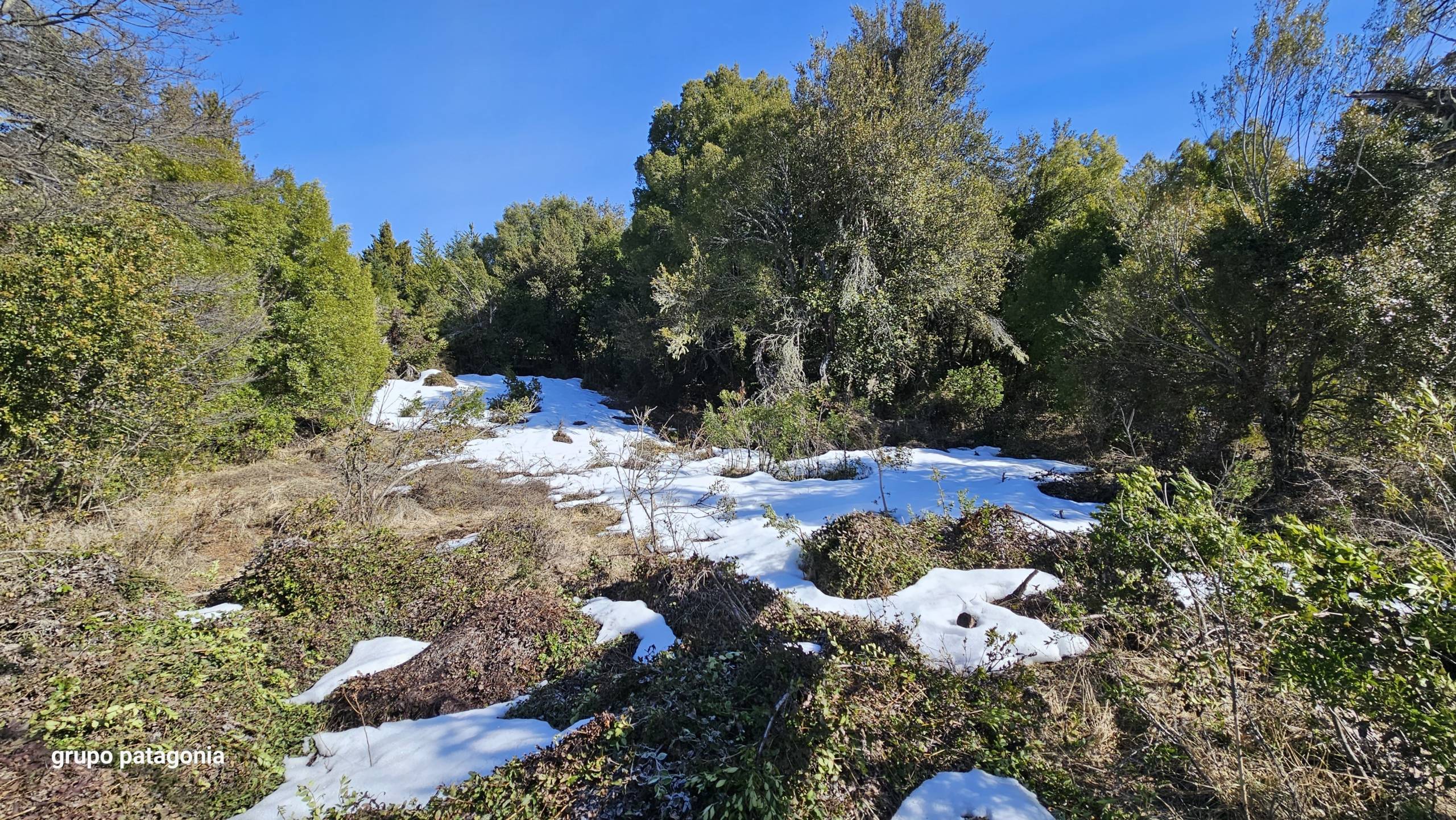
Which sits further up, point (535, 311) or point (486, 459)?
point (535, 311)

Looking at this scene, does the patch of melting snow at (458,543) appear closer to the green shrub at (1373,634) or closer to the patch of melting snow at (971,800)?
the patch of melting snow at (971,800)

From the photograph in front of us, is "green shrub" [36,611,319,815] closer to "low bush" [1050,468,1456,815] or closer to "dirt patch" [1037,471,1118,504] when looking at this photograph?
"low bush" [1050,468,1456,815]

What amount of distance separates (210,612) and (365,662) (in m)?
1.19

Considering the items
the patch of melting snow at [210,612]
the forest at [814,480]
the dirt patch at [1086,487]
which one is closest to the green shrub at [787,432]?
the forest at [814,480]

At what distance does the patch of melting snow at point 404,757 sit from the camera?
7.34ft

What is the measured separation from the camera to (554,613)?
146 inches

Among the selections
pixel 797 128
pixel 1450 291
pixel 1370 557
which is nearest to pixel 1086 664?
pixel 1370 557

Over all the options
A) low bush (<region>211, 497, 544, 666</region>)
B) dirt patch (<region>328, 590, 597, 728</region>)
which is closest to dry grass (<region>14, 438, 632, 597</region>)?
low bush (<region>211, 497, 544, 666</region>)

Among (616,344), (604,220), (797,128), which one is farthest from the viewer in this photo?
(604,220)

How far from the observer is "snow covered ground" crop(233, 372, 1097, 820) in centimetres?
229

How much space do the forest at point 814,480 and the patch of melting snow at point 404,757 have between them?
0.27 feet

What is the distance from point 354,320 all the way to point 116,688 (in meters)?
9.19

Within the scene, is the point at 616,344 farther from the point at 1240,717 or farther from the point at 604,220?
the point at 1240,717

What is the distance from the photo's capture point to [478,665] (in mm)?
3223
